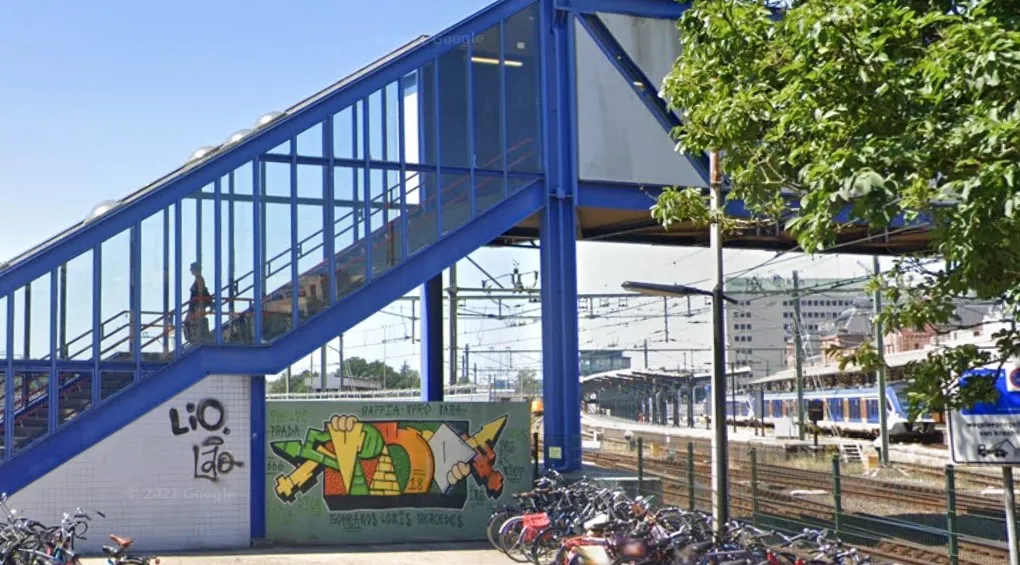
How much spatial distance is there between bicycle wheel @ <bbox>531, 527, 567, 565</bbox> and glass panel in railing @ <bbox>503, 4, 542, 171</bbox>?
7888mm

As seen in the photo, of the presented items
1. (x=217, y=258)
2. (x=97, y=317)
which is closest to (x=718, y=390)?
(x=217, y=258)

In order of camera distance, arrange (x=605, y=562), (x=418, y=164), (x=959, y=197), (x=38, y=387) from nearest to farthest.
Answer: (x=959, y=197)
(x=605, y=562)
(x=38, y=387)
(x=418, y=164)

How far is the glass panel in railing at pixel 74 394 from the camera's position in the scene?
18.0 meters

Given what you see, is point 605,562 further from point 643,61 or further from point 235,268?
point 643,61

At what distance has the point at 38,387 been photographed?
17.9 meters

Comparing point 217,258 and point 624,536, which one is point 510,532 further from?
point 217,258

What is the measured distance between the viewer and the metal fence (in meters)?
16.4

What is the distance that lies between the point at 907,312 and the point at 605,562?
5484mm

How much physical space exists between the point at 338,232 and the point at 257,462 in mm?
4172

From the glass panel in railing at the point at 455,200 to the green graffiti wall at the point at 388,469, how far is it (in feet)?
11.1

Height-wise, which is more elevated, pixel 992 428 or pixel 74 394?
pixel 74 394

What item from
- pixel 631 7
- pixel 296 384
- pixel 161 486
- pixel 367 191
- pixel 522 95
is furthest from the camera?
pixel 296 384

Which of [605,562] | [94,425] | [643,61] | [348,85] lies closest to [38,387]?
[94,425]

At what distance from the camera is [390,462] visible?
19.6 metres
